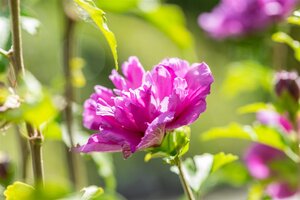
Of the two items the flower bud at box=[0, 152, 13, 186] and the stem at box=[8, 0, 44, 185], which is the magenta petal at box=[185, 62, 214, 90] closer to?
the stem at box=[8, 0, 44, 185]

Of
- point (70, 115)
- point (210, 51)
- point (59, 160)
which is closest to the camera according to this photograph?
point (70, 115)

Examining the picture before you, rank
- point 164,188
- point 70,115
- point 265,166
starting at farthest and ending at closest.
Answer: point 164,188 < point 265,166 < point 70,115

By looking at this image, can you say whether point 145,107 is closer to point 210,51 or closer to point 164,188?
point 164,188

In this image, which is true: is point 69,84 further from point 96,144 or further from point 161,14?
point 96,144

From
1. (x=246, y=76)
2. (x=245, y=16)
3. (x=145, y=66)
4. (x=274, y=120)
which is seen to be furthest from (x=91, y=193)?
(x=145, y=66)

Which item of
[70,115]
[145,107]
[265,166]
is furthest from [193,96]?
[265,166]

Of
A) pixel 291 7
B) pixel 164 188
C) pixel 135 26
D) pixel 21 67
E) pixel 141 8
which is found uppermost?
pixel 21 67

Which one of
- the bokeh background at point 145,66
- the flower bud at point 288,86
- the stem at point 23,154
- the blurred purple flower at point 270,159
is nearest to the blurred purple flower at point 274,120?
the blurred purple flower at point 270,159
